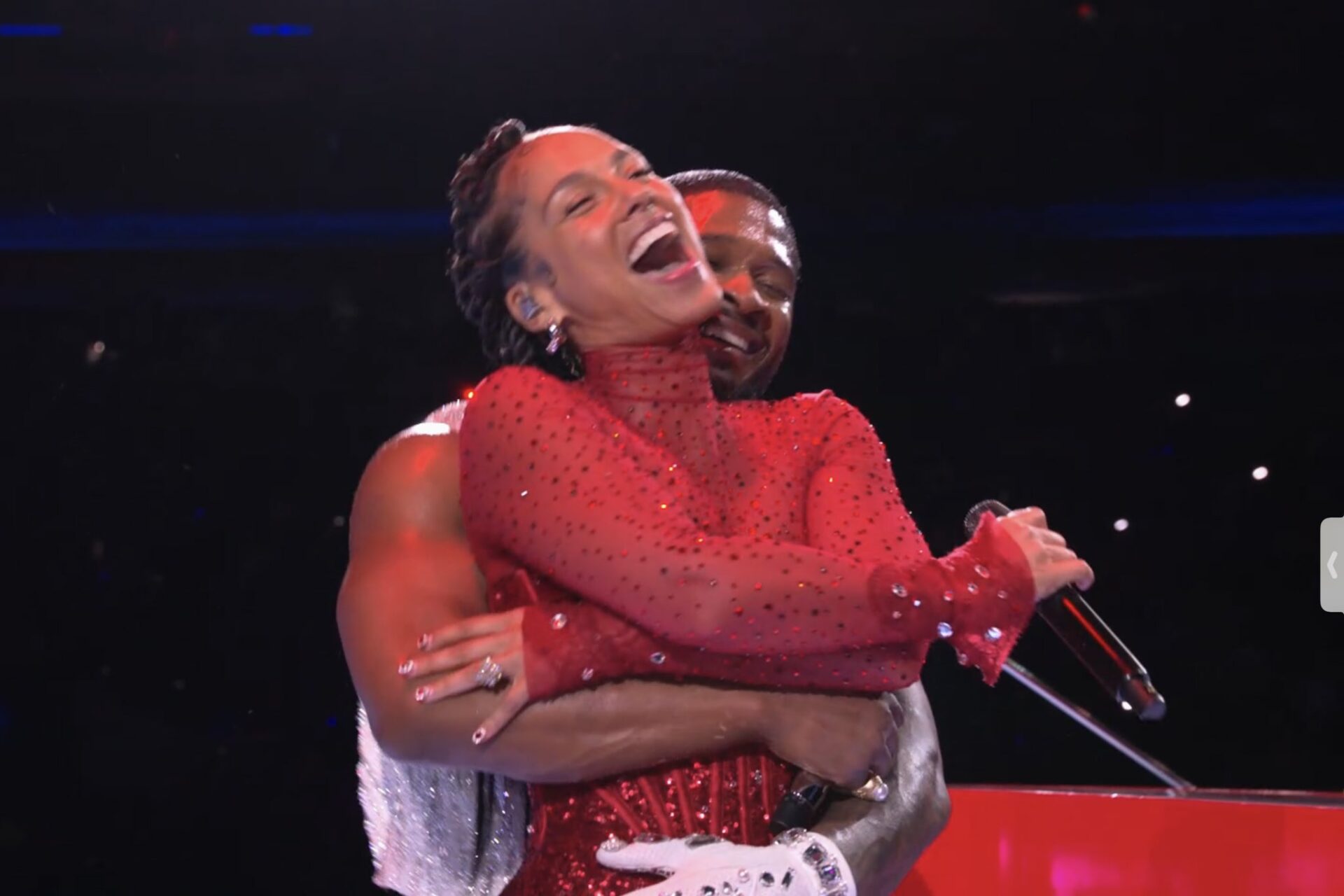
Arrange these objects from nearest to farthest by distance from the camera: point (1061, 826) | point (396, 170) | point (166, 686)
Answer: point (1061, 826), point (396, 170), point (166, 686)

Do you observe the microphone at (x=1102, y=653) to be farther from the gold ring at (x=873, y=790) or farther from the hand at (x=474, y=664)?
the hand at (x=474, y=664)

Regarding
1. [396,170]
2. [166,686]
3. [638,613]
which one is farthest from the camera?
[166,686]

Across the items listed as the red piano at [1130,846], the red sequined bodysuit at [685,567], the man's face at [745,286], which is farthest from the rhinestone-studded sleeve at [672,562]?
the red piano at [1130,846]

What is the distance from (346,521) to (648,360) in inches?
98.1

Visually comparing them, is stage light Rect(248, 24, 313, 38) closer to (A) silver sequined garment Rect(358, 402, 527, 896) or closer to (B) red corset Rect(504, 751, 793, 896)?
(A) silver sequined garment Rect(358, 402, 527, 896)

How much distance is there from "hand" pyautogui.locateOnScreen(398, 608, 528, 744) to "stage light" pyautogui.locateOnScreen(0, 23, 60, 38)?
2338mm

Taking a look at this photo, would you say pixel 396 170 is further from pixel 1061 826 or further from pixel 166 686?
pixel 1061 826

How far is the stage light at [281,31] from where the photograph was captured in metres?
2.96

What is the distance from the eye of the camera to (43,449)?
11.3 feet

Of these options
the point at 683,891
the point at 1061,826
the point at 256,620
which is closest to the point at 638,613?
the point at 683,891

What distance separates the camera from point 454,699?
3.80 ft

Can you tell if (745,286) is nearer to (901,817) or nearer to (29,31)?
(901,817)

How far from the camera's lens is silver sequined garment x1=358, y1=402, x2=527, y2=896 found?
1.39 m

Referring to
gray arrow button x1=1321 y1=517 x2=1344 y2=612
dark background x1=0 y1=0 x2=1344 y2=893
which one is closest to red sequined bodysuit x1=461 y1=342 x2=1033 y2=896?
dark background x1=0 y1=0 x2=1344 y2=893
